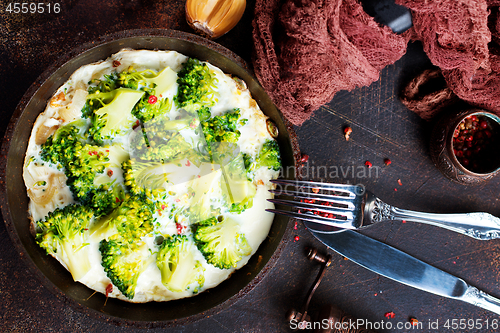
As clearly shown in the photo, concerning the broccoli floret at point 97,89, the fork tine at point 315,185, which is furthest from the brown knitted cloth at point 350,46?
the broccoli floret at point 97,89

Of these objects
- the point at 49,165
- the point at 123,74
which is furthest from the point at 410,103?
the point at 49,165

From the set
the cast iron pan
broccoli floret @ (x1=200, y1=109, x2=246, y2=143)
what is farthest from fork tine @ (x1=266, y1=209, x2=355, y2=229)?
A: broccoli floret @ (x1=200, y1=109, x2=246, y2=143)

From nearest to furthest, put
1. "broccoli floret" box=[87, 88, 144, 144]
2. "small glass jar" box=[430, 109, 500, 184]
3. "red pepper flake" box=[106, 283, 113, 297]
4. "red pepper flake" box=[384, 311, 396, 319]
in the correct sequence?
"broccoli floret" box=[87, 88, 144, 144]
"red pepper flake" box=[106, 283, 113, 297]
"small glass jar" box=[430, 109, 500, 184]
"red pepper flake" box=[384, 311, 396, 319]

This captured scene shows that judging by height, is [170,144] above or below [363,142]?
above

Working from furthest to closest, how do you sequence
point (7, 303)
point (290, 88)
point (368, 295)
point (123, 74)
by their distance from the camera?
point (368, 295) < point (7, 303) < point (290, 88) < point (123, 74)

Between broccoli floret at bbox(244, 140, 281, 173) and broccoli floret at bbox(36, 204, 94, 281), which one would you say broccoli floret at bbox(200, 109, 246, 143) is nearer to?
broccoli floret at bbox(244, 140, 281, 173)

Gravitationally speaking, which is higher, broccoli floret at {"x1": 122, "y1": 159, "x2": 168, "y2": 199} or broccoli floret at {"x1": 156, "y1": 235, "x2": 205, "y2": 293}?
broccoli floret at {"x1": 122, "y1": 159, "x2": 168, "y2": 199}

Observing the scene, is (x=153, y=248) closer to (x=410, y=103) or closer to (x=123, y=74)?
(x=123, y=74)

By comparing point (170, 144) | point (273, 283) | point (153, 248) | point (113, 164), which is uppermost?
point (170, 144)
